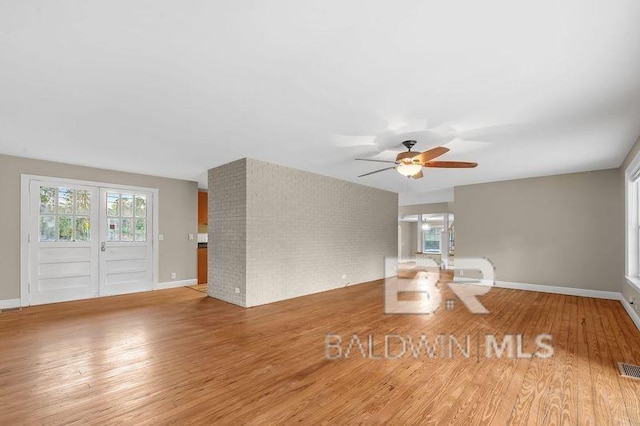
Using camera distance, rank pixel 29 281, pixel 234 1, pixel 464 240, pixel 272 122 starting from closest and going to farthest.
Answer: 1. pixel 234 1
2. pixel 272 122
3. pixel 29 281
4. pixel 464 240

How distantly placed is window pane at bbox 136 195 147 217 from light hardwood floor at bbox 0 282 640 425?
2316 millimetres

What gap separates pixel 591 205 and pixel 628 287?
1.83 m

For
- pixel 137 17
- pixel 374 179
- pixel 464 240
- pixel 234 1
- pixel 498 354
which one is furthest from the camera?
pixel 464 240

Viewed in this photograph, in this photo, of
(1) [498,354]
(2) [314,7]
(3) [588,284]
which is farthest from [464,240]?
(2) [314,7]

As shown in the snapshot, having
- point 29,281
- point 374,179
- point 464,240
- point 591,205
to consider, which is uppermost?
point 374,179

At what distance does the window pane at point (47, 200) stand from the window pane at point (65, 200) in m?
0.08

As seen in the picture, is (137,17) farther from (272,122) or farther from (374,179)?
(374,179)

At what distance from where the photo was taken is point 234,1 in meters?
1.61

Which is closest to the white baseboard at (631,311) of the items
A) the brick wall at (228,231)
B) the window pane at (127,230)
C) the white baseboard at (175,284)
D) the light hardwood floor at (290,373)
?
the light hardwood floor at (290,373)

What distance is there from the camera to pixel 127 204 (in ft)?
20.0

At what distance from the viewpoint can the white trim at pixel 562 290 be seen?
5605 millimetres

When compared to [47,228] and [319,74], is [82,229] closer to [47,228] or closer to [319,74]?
[47,228]

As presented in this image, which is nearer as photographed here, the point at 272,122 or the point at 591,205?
the point at 272,122

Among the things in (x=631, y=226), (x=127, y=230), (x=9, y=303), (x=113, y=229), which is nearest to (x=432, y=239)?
(x=631, y=226)
